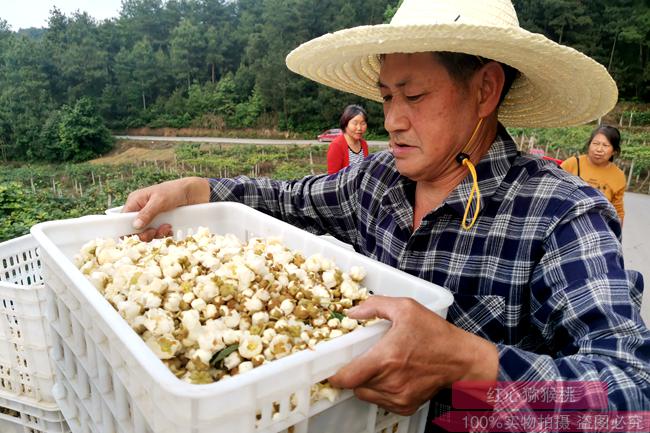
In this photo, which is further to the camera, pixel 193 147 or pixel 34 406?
pixel 193 147

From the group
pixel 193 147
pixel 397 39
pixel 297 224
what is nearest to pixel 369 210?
pixel 297 224

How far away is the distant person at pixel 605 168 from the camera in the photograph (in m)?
3.49

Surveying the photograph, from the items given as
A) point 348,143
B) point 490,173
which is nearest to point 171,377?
point 490,173

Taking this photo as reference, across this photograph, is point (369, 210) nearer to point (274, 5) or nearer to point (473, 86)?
point (473, 86)

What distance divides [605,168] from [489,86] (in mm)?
3072

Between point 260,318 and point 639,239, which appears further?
point 639,239

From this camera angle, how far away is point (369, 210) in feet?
4.52

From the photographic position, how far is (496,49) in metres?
0.98

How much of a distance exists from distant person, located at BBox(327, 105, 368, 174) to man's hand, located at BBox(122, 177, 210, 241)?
8.97 feet

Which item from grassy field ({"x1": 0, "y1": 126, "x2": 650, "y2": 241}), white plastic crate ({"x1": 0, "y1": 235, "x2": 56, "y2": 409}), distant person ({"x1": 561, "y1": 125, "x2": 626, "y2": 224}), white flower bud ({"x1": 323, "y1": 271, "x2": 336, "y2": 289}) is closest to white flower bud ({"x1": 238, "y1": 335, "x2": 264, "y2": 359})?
white flower bud ({"x1": 323, "y1": 271, "x2": 336, "y2": 289})

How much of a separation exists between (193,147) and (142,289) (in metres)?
23.1

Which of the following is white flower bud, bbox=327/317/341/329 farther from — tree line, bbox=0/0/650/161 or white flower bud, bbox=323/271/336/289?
tree line, bbox=0/0/650/161

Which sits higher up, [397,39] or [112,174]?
[397,39]

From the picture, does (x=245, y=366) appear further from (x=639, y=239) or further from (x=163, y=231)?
(x=639, y=239)
